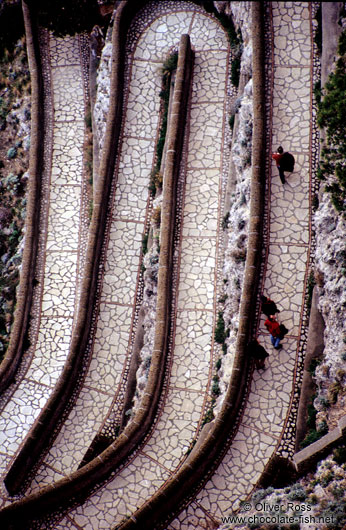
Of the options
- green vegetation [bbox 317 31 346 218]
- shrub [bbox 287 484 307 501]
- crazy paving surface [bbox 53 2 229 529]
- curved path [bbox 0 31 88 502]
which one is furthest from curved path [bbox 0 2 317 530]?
curved path [bbox 0 31 88 502]

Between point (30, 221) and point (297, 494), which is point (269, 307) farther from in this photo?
point (30, 221)

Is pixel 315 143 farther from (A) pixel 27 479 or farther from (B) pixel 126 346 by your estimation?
(A) pixel 27 479

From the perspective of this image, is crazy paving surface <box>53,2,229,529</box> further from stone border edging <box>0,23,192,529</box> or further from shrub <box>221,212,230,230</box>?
stone border edging <box>0,23,192,529</box>

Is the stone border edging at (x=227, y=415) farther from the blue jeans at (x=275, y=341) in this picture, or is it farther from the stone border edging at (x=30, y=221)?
the stone border edging at (x=30, y=221)

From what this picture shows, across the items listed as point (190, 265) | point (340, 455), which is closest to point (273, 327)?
point (340, 455)

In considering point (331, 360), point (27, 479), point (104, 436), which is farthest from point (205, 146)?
point (27, 479)

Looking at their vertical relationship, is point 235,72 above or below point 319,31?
below
